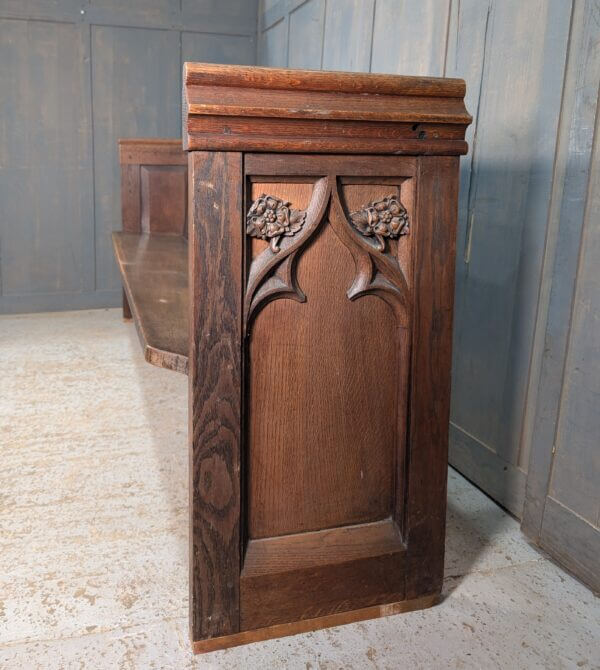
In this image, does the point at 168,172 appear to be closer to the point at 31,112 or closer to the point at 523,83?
the point at 31,112

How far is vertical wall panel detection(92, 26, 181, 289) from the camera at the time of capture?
4977 mm

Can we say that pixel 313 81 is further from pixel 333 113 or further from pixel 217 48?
pixel 217 48

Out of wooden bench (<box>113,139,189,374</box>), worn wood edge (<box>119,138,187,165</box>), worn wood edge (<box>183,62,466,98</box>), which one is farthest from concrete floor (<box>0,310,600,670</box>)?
worn wood edge (<box>119,138,187,165</box>)

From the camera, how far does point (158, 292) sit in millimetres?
2484

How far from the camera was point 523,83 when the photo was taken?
2.22 metres

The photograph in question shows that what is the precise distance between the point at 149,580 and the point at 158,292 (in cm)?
97

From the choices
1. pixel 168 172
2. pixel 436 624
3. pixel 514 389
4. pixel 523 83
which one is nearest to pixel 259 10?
pixel 168 172

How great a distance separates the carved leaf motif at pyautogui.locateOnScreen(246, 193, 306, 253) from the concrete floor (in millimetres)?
906

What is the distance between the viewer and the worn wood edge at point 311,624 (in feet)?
5.32

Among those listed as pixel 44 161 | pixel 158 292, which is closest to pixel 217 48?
pixel 44 161

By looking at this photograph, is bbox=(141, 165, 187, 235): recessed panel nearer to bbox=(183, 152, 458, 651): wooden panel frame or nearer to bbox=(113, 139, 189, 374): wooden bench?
bbox=(113, 139, 189, 374): wooden bench

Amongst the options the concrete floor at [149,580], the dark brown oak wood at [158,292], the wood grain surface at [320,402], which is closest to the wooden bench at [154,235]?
the dark brown oak wood at [158,292]

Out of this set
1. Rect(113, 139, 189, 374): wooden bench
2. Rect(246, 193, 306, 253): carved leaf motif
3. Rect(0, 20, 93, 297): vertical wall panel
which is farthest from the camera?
Rect(0, 20, 93, 297): vertical wall panel

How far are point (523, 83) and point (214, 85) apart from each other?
1213 mm
